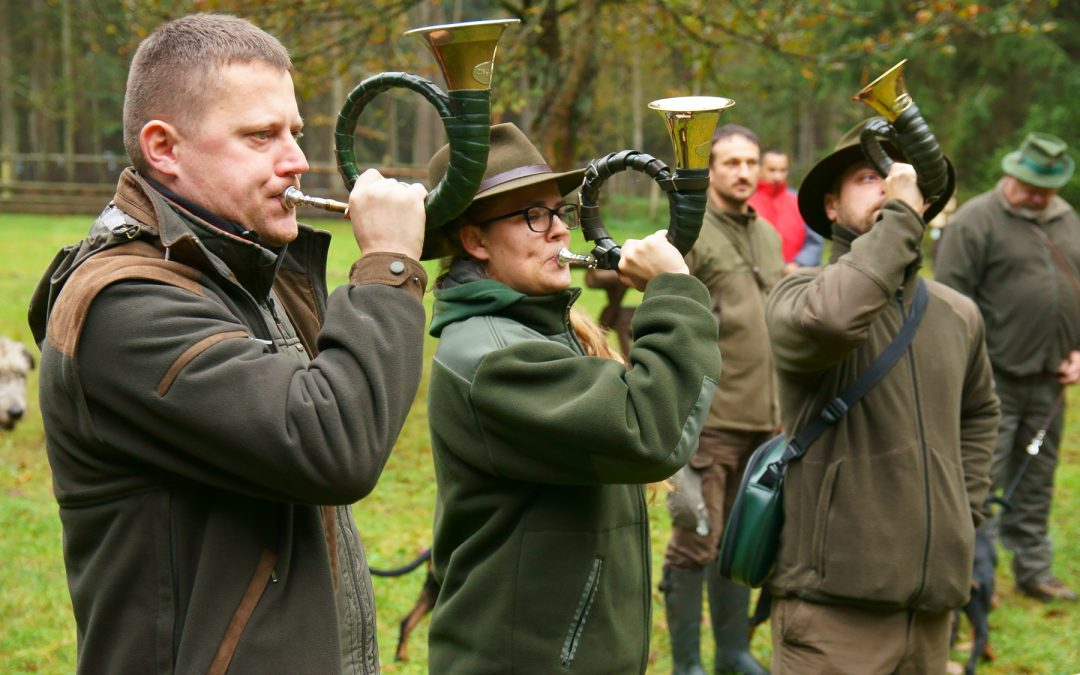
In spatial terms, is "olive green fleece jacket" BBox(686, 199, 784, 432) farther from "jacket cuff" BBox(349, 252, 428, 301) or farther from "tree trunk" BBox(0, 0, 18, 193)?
"tree trunk" BBox(0, 0, 18, 193)

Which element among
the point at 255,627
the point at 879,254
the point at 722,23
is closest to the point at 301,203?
the point at 255,627

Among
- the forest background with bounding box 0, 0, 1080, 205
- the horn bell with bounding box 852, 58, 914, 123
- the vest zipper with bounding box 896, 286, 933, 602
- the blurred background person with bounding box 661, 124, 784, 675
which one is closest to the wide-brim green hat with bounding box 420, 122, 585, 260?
the forest background with bounding box 0, 0, 1080, 205

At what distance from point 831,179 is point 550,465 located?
202 centimetres

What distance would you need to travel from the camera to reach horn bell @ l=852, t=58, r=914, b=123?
3361 mm

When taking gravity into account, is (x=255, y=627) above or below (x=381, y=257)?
below

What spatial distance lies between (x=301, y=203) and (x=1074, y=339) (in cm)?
583

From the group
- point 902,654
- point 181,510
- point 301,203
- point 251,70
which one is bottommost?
point 902,654

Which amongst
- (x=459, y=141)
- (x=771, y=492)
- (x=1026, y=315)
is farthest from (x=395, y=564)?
(x=459, y=141)

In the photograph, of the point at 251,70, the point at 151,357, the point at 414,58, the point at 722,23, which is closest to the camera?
the point at 151,357

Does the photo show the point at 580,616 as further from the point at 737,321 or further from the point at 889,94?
the point at 737,321

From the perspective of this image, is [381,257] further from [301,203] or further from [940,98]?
[940,98]

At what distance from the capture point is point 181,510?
1976mm

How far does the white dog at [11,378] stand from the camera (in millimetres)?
9102

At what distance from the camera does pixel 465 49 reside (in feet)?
7.58
